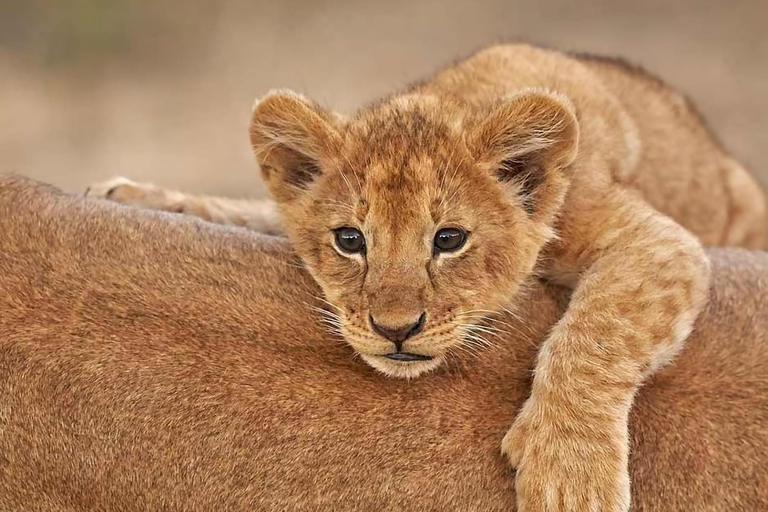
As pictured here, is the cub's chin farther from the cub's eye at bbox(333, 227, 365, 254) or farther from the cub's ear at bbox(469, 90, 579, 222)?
the cub's ear at bbox(469, 90, 579, 222)

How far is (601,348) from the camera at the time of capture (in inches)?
64.2

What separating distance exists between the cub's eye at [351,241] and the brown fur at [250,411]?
0.55ft

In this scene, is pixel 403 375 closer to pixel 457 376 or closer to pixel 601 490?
pixel 457 376

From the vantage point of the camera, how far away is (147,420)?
151cm

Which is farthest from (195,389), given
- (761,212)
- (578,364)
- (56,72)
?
(56,72)

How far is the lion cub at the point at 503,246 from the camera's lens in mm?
1550

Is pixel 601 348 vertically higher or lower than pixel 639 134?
lower

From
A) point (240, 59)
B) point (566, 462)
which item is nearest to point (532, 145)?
point (566, 462)

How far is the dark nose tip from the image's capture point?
1.59 m

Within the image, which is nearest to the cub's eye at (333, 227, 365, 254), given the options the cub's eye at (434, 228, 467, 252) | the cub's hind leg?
the cub's eye at (434, 228, 467, 252)

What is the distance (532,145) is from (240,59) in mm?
3153

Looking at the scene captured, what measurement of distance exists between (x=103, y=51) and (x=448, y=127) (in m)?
3.26

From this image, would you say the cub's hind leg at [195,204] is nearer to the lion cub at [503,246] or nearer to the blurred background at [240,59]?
the lion cub at [503,246]

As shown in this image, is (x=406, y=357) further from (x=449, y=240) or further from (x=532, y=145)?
(x=532, y=145)
